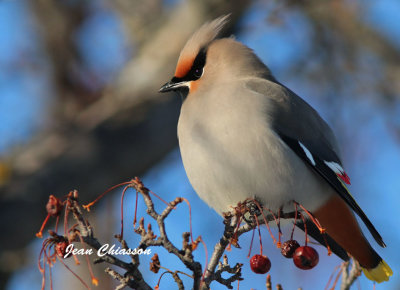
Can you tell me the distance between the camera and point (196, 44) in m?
4.51

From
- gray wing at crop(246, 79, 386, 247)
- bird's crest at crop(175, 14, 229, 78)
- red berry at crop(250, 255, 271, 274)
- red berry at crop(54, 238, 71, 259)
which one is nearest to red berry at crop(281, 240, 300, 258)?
red berry at crop(250, 255, 271, 274)

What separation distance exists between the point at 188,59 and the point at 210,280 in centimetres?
196

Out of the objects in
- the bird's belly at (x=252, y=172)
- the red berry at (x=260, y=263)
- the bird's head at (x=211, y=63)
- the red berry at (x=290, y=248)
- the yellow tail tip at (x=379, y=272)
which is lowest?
the yellow tail tip at (x=379, y=272)

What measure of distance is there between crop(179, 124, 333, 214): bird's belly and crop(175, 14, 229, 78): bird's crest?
720 mm

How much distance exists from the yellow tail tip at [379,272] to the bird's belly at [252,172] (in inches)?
22.6

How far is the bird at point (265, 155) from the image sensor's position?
3.67 meters

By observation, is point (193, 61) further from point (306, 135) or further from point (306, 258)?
point (306, 258)

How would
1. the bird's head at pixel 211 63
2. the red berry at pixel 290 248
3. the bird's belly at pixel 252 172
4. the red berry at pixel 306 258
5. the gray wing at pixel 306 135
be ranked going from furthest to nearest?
1. the bird's head at pixel 211 63
2. the gray wing at pixel 306 135
3. the bird's belly at pixel 252 172
4. the red berry at pixel 290 248
5. the red berry at pixel 306 258

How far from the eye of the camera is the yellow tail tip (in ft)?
13.2

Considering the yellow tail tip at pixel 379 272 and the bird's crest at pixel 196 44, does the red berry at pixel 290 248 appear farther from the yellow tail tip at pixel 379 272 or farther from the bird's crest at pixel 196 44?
the bird's crest at pixel 196 44

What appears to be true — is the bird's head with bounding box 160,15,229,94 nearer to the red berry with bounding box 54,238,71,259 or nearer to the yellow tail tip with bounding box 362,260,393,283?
the yellow tail tip with bounding box 362,260,393,283

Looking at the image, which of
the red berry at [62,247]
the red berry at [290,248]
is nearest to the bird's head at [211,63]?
the red berry at [290,248]

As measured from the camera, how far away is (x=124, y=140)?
23.6ft

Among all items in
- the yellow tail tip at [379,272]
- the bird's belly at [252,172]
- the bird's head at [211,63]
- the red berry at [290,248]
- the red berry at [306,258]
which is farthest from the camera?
the bird's head at [211,63]
